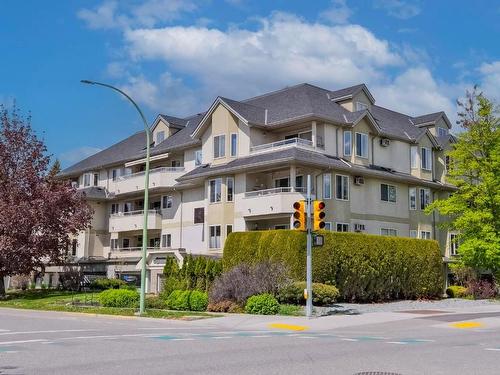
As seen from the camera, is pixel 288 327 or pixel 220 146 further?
pixel 220 146

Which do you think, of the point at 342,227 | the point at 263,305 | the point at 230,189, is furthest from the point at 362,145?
the point at 263,305

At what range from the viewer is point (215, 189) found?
42594mm

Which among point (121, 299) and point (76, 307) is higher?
point (121, 299)

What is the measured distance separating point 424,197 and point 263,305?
25714 mm

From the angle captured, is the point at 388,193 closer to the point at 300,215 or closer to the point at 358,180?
the point at 358,180

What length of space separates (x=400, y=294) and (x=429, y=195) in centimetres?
1508

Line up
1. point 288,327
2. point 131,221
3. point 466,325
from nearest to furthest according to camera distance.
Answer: point 288,327 → point 466,325 → point 131,221

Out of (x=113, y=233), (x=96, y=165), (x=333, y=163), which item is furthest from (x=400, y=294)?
(x=96, y=165)

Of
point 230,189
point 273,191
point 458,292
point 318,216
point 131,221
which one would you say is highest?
point 230,189

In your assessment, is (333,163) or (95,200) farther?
(95,200)

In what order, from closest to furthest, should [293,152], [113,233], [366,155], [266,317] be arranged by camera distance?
[266,317] → [293,152] → [366,155] → [113,233]

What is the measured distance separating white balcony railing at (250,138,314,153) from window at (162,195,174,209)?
35.3ft

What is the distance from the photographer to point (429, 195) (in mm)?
47219

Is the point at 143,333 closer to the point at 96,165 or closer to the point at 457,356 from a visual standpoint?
the point at 457,356
